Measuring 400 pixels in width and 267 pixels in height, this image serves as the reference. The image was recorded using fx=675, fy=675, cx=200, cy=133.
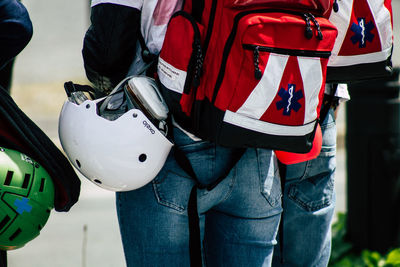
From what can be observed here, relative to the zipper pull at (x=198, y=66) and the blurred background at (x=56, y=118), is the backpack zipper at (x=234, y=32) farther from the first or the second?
the blurred background at (x=56, y=118)

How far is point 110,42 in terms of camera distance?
199 cm

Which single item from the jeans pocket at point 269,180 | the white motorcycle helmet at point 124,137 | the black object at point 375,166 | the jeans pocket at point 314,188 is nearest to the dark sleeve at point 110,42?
the white motorcycle helmet at point 124,137

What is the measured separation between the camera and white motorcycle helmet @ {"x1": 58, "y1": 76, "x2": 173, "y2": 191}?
6.35ft

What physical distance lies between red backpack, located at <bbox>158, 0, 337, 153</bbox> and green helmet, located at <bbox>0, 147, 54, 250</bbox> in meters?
0.45

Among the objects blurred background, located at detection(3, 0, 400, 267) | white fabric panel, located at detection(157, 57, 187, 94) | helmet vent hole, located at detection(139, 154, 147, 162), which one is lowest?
blurred background, located at detection(3, 0, 400, 267)

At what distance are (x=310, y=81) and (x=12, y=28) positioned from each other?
34.2 inches

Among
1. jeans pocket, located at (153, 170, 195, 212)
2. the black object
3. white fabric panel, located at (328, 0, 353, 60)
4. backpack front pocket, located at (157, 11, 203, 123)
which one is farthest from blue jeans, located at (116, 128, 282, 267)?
the black object

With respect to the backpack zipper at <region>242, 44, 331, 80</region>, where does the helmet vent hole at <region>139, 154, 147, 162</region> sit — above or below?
below

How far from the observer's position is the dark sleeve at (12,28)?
194 cm

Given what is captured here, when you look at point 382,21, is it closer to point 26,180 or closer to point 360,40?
point 360,40

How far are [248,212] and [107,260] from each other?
8.17 ft

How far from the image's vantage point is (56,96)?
8.30 metres

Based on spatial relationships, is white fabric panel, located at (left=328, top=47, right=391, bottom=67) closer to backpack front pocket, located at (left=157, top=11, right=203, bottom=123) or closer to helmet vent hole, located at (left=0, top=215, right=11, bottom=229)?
backpack front pocket, located at (left=157, top=11, right=203, bottom=123)

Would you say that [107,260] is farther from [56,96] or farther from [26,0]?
[26,0]
